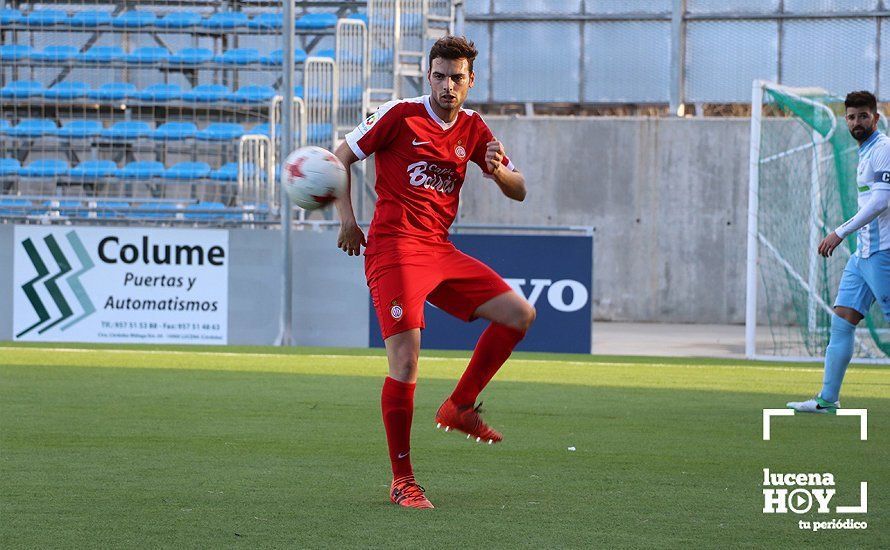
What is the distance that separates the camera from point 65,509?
5.23m

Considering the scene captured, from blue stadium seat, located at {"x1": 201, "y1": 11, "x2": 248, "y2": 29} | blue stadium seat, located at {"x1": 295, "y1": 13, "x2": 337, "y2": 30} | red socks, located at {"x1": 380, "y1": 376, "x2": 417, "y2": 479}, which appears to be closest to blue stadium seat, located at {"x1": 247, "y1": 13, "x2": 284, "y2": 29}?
blue stadium seat, located at {"x1": 201, "y1": 11, "x2": 248, "y2": 29}

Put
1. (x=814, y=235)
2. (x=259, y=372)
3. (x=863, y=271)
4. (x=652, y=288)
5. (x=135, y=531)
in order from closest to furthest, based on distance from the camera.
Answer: (x=135, y=531) → (x=863, y=271) → (x=259, y=372) → (x=814, y=235) → (x=652, y=288)

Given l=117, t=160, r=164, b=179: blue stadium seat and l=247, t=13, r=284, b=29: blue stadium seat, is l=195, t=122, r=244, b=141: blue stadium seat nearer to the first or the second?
l=117, t=160, r=164, b=179: blue stadium seat

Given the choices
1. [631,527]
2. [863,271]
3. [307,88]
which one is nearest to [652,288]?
[307,88]

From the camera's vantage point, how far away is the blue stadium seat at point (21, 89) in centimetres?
2088

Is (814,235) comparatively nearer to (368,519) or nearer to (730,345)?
(730,345)

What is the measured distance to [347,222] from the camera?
5617 millimetres

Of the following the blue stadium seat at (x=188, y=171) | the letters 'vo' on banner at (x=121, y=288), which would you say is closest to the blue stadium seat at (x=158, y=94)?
the blue stadium seat at (x=188, y=171)

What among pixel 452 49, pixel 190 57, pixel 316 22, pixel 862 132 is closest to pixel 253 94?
pixel 190 57

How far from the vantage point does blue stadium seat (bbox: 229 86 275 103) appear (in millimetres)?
20281

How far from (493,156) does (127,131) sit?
1582 centimetres

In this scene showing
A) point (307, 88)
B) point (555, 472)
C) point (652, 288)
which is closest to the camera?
point (555, 472)

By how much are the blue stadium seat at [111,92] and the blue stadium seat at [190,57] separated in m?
0.84

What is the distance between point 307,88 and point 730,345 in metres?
7.37
